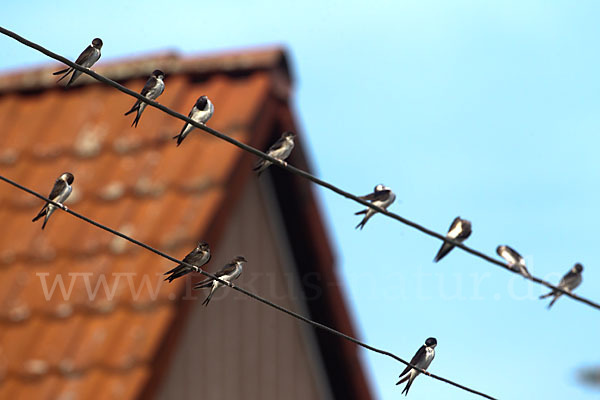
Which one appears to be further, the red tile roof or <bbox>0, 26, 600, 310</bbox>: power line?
the red tile roof

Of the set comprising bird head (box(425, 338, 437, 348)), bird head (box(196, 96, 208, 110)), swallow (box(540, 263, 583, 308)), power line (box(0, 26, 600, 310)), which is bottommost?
power line (box(0, 26, 600, 310))

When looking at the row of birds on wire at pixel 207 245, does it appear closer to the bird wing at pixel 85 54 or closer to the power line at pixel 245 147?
the bird wing at pixel 85 54

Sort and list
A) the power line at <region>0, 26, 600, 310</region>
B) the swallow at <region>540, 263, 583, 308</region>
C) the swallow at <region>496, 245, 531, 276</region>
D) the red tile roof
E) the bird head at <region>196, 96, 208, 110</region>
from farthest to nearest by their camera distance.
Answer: the red tile roof, the swallow at <region>540, 263, 583, 308</region>, the bird head at <region>196, 96, 208, 110</region>, the swallow at <region>496, 245, 531, 276</region>, the power line at <region>0, 26, 600, 310</region>

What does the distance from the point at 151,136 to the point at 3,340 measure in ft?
9.22

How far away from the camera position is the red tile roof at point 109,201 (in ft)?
41.2

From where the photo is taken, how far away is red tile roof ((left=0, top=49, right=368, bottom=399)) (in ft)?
41.2

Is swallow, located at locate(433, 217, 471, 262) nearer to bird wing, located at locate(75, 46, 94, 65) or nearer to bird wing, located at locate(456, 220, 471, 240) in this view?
bird wing, located at locate(456, 220, 471, 240)

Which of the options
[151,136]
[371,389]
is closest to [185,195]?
[151,136]

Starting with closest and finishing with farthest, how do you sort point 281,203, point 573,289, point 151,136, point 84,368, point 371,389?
point 573,289, point 84,368, point 151,136, point 281,203, point 371,389

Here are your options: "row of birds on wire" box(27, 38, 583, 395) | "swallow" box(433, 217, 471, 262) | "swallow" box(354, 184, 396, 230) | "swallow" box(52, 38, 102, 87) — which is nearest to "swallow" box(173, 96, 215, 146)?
"row of birds on wire" box(27, 38, 583, 395)

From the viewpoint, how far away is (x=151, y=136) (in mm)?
14602

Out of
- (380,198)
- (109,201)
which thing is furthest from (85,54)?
(109,201)

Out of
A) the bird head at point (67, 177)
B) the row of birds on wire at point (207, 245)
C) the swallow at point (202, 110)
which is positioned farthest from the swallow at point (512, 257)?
the bird head at point (67, 177)

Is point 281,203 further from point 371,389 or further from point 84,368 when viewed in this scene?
point 84,368
